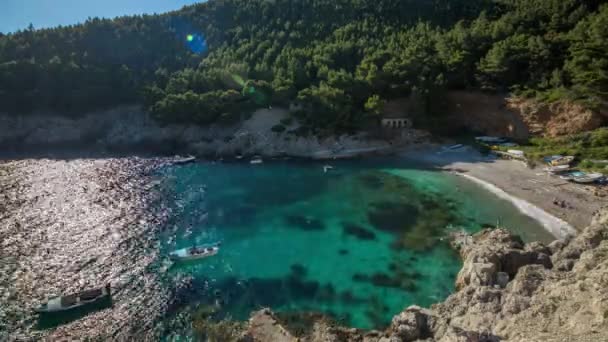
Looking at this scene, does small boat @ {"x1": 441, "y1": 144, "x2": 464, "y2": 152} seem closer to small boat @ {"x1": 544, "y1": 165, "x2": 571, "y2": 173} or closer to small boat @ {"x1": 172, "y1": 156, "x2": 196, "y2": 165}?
small boat @ {"x1": 544, "y1": 165, "x2": 571, "y2": 173}

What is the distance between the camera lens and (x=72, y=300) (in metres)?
23.2

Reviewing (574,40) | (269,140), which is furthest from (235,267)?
(574,40)

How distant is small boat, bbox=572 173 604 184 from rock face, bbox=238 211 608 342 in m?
15.7

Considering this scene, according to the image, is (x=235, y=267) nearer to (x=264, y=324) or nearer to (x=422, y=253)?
(x=264, y=324)

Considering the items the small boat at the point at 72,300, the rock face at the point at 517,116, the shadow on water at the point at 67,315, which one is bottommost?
→ the shadow on water at the point at 67,315

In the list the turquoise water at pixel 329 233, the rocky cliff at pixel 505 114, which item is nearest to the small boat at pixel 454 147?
the rocky cliff at pixel 505 114

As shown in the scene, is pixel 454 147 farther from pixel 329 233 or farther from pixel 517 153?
pixel 329 233

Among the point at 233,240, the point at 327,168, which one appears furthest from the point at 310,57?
the point at 233,240

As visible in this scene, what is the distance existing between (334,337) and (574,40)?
182ft

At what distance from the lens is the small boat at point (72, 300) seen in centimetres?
2281

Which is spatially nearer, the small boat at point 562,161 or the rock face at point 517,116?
the small boat at point 562,161

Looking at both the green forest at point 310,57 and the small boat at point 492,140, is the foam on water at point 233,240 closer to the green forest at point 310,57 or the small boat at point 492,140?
the small boat at point 492,140

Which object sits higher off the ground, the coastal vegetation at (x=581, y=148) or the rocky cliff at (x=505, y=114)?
the rocky cliff at (x=505, y=114)

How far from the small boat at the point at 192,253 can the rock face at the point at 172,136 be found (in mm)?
30434
